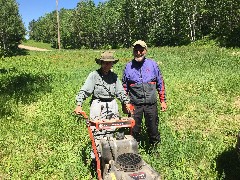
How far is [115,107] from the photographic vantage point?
652 centimetres

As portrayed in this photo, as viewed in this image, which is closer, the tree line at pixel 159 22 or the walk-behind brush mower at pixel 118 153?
the walk-behind brush mower at pixel 118 153

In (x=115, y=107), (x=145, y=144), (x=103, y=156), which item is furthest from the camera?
(x=145, y=144)

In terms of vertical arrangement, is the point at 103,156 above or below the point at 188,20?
below

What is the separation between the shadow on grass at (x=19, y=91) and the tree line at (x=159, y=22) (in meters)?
30.1

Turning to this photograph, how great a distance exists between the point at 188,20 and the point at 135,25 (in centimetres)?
1356

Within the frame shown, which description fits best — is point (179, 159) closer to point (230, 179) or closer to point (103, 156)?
point (230, 179)

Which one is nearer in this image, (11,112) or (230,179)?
(230,179)

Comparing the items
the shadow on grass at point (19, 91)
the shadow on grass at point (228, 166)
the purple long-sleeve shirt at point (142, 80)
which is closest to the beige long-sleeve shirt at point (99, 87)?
the purple long-sleeve shirt at point (142, 80)

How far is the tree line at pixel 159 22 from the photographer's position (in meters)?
54.0

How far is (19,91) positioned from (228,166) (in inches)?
464

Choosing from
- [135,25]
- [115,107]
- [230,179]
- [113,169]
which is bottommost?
[230,179]

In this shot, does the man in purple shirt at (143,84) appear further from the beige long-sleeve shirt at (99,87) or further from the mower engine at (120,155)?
the mower engine at (120,155)

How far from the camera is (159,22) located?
64.4 meters

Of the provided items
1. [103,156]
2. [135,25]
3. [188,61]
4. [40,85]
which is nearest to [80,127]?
[103,156]
